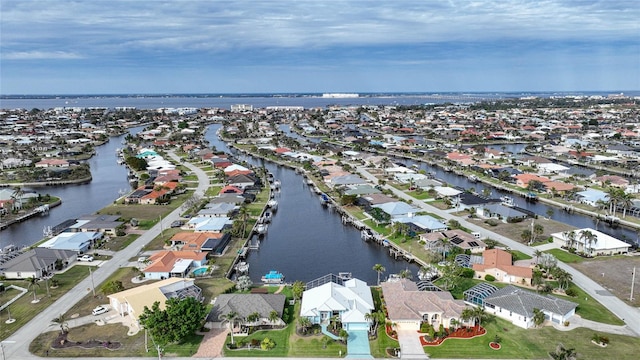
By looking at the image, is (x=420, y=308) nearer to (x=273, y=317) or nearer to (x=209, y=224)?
(x=273, y=317)

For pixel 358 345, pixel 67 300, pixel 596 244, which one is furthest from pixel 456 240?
pixel 67 300

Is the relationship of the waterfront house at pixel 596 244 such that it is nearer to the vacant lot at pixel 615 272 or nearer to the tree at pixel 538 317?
the vacant lot at pixel 615 272

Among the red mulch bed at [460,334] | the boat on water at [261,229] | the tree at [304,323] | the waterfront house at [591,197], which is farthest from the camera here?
the waterfront house at [591,197]

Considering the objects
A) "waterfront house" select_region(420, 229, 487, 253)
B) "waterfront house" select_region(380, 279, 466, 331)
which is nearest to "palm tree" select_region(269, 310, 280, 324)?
"waterfront house" select_region(380, 279, 466, 331)

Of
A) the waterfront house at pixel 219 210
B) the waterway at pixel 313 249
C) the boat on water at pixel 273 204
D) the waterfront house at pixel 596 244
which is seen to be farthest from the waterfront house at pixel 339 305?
the boat on water at pixel 273 204

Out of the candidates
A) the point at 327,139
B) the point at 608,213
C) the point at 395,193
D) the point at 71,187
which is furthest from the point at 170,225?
the point at 327,139

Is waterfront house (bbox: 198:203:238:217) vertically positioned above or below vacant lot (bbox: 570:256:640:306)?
above

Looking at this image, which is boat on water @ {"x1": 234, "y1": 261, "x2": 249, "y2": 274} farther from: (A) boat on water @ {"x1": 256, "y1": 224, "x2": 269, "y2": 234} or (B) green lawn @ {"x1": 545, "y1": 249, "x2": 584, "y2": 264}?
(B) green lawn @ {"x1": 545, "y1": 249, "x2": 584, "y2": 264}
